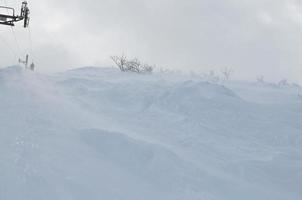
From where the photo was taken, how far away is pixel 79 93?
48.3ft

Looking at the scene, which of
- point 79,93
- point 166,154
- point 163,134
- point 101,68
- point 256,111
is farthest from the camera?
point 101,68

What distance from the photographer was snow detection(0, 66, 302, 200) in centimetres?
827

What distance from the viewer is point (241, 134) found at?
11484mm

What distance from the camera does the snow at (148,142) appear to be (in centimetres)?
827

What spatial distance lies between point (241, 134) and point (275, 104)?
8.94 ft

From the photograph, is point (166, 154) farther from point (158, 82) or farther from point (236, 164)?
point (158, 82)

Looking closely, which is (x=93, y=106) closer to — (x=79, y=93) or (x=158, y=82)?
(x=79, y=93)

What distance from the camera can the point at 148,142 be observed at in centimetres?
981

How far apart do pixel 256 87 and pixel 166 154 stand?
827 centimetres

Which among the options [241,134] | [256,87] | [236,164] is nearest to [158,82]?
[256,87]

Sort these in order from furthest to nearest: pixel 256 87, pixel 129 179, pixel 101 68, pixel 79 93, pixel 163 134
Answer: pixel 101 68
pixel 256 87
pixel 79 93
pixel 163 134
pixel 129 179

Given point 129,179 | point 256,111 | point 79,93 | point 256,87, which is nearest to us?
point 129,179

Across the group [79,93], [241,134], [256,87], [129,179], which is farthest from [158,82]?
[129,179]

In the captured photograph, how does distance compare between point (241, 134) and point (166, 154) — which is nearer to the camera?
point (166, 154)
